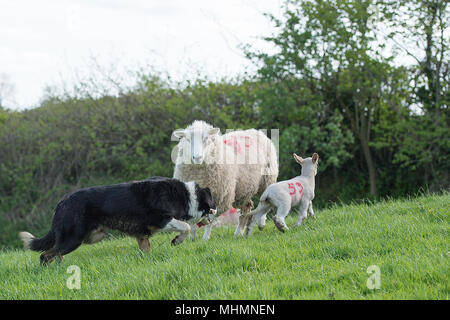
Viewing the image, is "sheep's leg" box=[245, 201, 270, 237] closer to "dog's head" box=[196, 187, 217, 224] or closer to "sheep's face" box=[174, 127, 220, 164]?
"dog's head" box=[196, 187, 217, 224]

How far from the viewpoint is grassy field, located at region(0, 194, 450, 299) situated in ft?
11.6

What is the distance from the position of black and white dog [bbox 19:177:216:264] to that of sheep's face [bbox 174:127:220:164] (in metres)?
0.73

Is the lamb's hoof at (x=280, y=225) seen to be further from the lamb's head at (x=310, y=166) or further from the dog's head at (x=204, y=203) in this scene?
the lamb's head at (x=310, y=166)

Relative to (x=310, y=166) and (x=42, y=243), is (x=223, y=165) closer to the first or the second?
(x=310, y=166)

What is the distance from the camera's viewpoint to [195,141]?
654cm

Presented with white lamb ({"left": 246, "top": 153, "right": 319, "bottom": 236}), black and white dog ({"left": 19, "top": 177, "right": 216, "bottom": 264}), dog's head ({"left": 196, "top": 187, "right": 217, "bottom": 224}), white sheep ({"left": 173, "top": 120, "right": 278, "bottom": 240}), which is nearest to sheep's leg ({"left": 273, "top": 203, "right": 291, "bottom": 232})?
white lamb ({"left": 246, "top": 153, "right": 319, "bottom": 236})

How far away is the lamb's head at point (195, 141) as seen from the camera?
6379 millimetres

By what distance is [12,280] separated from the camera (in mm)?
4914

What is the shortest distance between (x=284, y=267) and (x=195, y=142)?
278 cm

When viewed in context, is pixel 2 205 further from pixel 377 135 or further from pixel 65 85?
pixel 377 135

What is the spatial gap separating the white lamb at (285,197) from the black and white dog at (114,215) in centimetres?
100

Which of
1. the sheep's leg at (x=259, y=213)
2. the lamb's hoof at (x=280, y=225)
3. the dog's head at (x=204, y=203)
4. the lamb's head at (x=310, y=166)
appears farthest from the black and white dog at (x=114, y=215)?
the lamb's head at (x=310, y=166)

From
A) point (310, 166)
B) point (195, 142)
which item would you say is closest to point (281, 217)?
point (310, 166)
